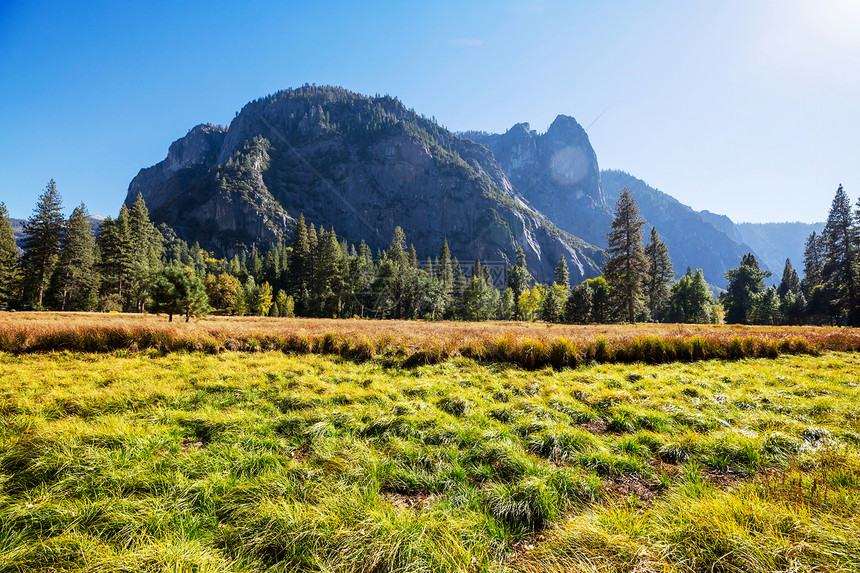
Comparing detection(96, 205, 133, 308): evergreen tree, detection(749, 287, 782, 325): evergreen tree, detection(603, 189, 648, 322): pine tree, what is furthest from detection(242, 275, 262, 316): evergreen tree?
detection(749, 287, 782, 325): evergreen tree

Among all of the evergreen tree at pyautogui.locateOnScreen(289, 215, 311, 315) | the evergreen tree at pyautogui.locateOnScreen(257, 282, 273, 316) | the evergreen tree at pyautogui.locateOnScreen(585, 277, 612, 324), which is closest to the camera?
the evergreen tree at pyautogui.locateOnScreen(585, 277, 612, 324)

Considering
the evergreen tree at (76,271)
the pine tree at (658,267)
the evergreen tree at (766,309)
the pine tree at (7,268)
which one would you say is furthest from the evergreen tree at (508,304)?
the pine tree at (7,268)

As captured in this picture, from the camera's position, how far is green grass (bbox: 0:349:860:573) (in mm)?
2506

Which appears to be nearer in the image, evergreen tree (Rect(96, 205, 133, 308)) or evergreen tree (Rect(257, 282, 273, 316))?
evergreen tree (Rect(96, 205, 133, 308))

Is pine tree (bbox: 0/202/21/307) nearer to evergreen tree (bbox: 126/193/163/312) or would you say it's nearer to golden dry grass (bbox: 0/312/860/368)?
evergreen tree (bbox: 126/193/163/312)

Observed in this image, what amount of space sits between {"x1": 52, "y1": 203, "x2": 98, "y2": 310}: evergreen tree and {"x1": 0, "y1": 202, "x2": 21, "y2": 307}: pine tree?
5702 millimetres

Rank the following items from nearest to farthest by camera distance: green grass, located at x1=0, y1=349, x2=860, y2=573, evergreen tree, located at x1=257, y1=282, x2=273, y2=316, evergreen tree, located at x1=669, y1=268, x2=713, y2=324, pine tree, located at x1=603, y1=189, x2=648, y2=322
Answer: green grass, located at x1=0, y1=349, x2=860, y2=573
pine tree, located at x1=603, y1=189, x2=648, y2=322
evergreen tree, located at x1=669, y1=268, x2=713, y2=324
evergreen tree, located at x1=257, y1=282, x2=273, y2=316

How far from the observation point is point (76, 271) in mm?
46531

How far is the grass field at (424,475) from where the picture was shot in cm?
251

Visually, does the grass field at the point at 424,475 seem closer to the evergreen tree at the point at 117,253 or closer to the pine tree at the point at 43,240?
the evergreen tree at the point at 117,253

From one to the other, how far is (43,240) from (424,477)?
71.0 m

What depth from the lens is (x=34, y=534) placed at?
9.09ft

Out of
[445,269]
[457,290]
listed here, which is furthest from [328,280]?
[457,290]

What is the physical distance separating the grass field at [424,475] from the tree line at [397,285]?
87.4 ft
